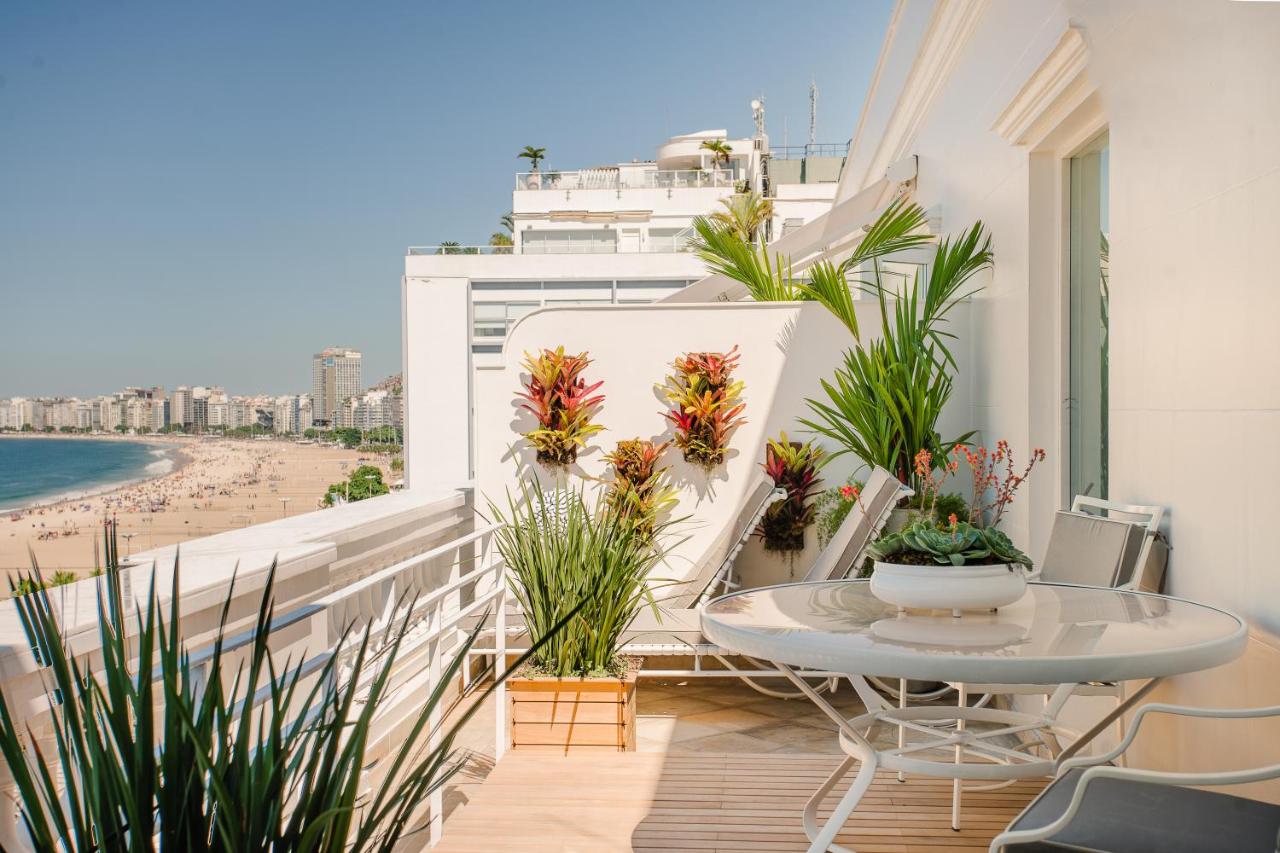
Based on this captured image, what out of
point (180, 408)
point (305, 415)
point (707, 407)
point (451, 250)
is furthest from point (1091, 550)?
point (180, 408)

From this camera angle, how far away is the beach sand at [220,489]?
4009 cm

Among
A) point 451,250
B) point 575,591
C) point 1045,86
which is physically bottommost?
point 575,591

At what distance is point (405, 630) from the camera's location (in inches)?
59.2

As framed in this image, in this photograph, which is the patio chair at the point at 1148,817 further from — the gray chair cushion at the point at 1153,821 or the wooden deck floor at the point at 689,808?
the wooden deck floor at the point at 689,808

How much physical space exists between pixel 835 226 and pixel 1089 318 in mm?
3427

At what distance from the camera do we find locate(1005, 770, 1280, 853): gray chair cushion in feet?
5.27

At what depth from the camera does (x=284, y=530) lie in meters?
4.31

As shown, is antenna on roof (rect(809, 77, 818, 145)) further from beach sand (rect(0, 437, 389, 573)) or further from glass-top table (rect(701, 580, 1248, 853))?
glass-top table (rect(701, 580, 1248, 853))

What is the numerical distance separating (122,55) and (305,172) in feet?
44.9

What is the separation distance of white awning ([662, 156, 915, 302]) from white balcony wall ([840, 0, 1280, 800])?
2301mm

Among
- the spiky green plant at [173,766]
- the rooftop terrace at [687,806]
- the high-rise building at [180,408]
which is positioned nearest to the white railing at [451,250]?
the high-rise building at [180,408]

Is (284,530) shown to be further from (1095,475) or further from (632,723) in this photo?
(1095,475)

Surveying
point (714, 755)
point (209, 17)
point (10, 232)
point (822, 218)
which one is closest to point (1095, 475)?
point (714, 755)

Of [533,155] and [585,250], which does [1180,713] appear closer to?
[585,250]
